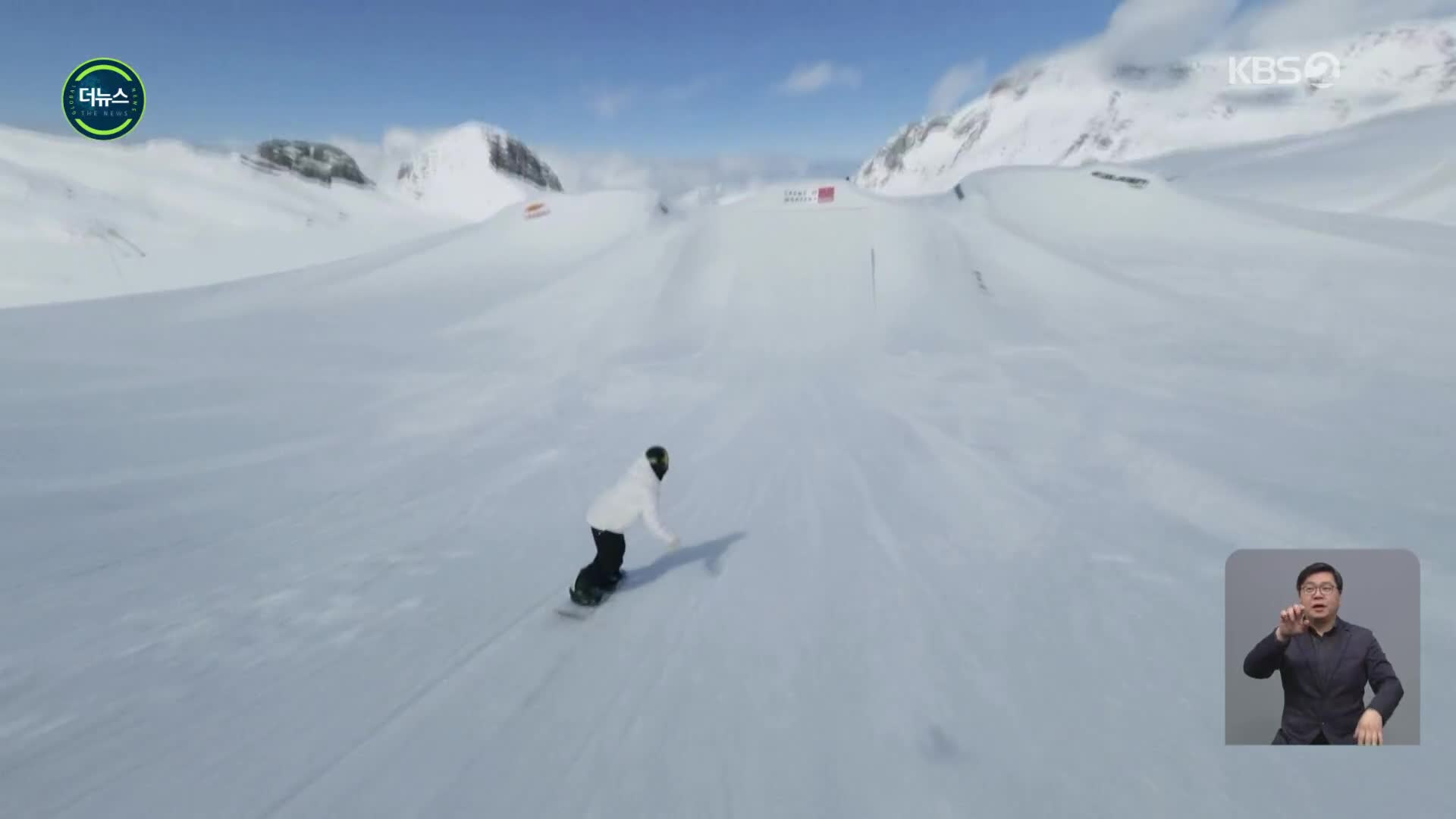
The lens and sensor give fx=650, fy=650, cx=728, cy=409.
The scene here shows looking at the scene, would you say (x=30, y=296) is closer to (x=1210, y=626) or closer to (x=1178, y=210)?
(x=1210, y=626)

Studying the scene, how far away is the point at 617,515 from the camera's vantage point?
4.90m

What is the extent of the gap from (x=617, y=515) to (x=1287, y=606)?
398 cm

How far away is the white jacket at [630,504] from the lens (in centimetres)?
487

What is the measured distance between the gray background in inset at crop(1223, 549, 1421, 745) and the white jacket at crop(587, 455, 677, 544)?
11.3 ft

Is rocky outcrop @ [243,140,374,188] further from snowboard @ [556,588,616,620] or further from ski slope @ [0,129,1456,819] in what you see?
snowboard @ [556,588,616,620]

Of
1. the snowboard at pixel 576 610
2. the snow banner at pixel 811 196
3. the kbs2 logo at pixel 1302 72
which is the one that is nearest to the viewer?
the snowboard at pixel 576 610

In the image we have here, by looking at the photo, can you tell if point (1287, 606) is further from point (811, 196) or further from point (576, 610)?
Result: point (811, 196)

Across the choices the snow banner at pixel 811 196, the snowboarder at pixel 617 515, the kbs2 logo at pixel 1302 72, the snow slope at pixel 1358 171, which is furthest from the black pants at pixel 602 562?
the kbs2 logo at pixel 1302 72

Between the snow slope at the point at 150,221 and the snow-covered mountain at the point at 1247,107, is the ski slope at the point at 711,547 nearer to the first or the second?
the snow slope at the point at 150,221

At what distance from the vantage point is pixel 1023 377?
10.9 meters

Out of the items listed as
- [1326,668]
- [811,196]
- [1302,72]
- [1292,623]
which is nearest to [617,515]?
[1292,623]

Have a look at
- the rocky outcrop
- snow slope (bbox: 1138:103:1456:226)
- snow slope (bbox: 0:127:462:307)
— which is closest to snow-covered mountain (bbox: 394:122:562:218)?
the rocky outcrop

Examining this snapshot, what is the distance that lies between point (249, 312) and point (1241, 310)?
72.0 feet

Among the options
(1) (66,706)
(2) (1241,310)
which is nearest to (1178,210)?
(2) (1241,310)
